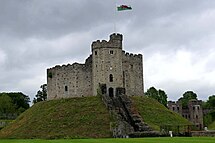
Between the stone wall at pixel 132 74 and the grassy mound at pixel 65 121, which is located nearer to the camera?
the grassy mound at pixel 65 121

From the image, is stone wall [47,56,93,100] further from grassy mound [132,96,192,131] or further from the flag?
the flag

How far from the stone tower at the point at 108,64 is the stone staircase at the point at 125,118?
2939 millimetres

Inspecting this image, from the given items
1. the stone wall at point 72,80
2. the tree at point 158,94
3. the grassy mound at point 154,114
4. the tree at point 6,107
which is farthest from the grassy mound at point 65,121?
the tree at point 158,94

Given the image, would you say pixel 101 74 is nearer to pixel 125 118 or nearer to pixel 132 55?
pixel 132 55

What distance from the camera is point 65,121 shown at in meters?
58.1

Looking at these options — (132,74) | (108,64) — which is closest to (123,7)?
(108,64)

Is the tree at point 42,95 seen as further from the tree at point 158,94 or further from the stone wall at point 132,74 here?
the stone wall at point 132,74

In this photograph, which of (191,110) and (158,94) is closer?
(191,110)

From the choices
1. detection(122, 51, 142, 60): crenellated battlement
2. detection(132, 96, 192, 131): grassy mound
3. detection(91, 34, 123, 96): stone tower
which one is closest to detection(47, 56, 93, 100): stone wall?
detection(91, 34, 123, 96): stone tower

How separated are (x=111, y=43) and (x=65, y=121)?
55.4 feet

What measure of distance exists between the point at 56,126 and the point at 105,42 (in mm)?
17958

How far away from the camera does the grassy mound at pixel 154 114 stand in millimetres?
60275

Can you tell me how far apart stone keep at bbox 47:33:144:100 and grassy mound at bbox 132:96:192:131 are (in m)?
3.55

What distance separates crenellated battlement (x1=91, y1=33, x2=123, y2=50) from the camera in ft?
222
